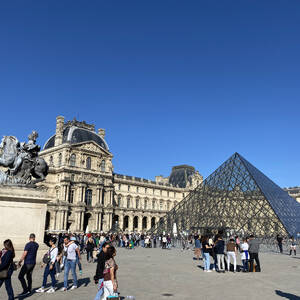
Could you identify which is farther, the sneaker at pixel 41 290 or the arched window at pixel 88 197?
the arched window at pixel 88 197

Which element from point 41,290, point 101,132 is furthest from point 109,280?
point 101,132

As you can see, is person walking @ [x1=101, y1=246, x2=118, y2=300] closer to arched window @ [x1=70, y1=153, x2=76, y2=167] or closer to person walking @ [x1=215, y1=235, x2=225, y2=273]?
person walking @ [x1=215, y1=235, x2=225, y2=273]

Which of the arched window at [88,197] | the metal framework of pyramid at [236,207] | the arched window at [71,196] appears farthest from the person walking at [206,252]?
the arched window at [88,197]

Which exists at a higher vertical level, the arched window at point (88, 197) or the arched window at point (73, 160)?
the arched window at point (73, 160)

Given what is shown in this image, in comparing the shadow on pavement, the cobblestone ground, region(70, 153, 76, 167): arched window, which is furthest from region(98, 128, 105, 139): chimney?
the shadow on pavement

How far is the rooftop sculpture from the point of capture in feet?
41.7

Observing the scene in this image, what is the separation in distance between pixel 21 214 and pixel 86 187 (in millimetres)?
45518

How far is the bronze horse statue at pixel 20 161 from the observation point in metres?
12.8

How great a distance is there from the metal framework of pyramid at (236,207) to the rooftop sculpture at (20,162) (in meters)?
22.0

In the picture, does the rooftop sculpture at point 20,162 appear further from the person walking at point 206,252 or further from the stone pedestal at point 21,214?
the person walking at point 206,252

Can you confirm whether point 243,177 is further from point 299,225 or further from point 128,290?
point 128,290

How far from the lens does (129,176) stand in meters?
70.1

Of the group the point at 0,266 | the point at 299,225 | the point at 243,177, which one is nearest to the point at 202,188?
the point at 243,177

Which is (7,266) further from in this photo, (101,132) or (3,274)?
(101,132)
